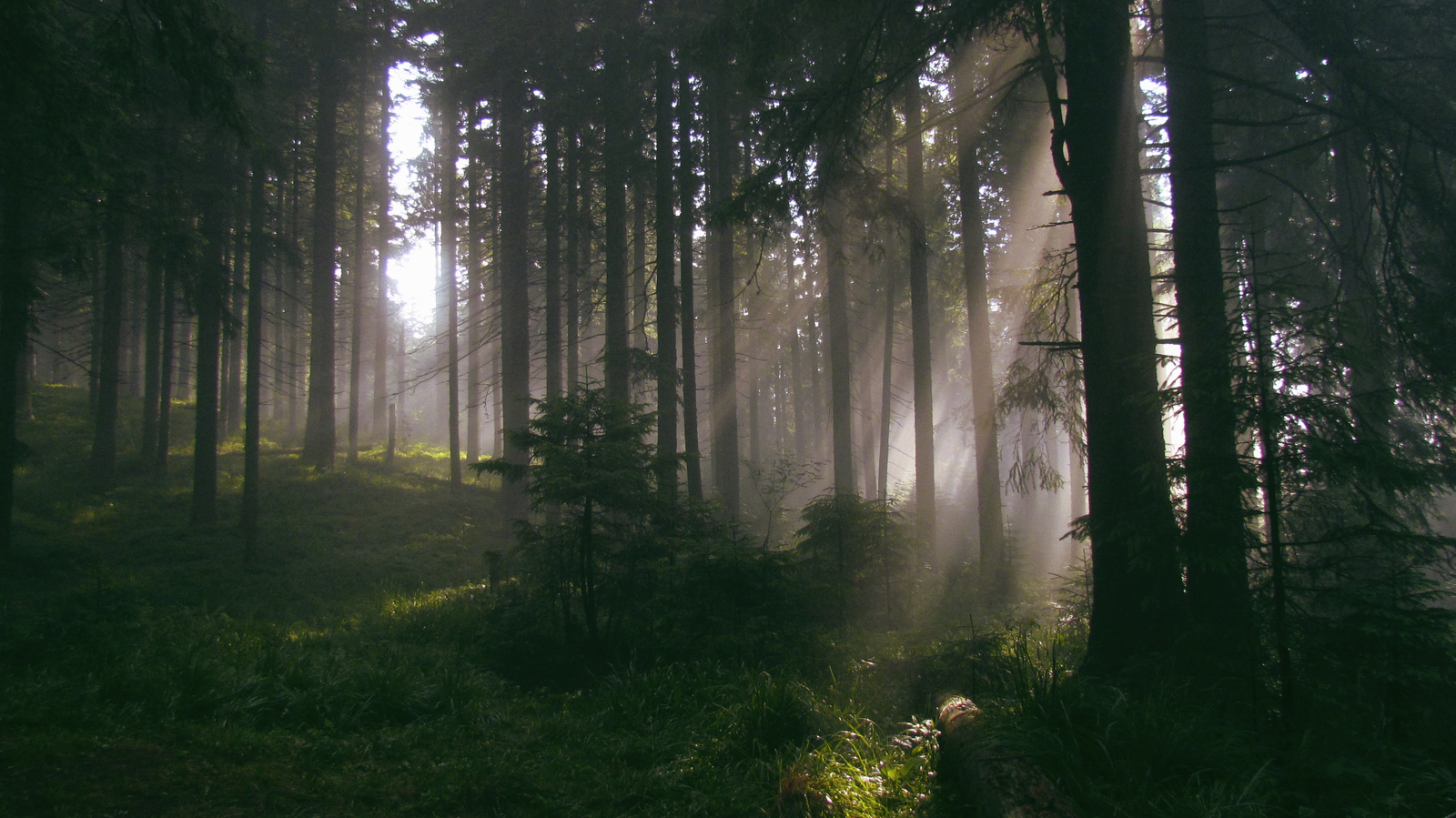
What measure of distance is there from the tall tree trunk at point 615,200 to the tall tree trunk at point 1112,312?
10.0 m

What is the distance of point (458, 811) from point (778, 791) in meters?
2.16

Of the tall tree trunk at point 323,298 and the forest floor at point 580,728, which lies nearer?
the forest floor at point 580,728

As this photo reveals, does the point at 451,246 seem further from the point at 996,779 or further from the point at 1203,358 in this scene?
the point at 996,779

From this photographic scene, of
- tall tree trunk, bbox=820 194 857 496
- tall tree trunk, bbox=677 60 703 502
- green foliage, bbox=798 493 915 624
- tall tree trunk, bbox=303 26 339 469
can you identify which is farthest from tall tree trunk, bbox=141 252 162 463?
green foliage, bbox=798 493 915 624

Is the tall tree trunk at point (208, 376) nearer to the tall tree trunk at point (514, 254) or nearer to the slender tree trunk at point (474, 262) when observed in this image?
the slender tree trunk at point (474, 262)

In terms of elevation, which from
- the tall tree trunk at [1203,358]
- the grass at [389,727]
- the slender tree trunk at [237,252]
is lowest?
the grass at [389,727]

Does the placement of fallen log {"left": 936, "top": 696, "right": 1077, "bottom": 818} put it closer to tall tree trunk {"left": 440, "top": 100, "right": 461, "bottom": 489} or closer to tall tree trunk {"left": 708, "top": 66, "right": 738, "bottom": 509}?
tall tree trunk {"left": 708, "top": 66, "right": 738, "bottom": 509}

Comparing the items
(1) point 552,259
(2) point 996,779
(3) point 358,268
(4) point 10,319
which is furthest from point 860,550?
(3) point 358,268

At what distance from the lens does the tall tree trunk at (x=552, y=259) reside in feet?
58.1

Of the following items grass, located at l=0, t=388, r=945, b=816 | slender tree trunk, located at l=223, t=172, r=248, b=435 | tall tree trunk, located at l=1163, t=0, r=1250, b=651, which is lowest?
grass, located at l=0, t=388, r=945, b=816

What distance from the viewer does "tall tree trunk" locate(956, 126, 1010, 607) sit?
13312 millimetres

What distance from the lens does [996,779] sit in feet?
12.3

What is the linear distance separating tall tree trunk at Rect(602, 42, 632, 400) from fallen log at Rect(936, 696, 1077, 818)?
11.2m

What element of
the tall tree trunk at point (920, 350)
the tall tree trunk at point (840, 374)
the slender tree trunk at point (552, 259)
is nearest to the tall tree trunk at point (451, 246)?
the slender tree trunk at point (552, 259)
